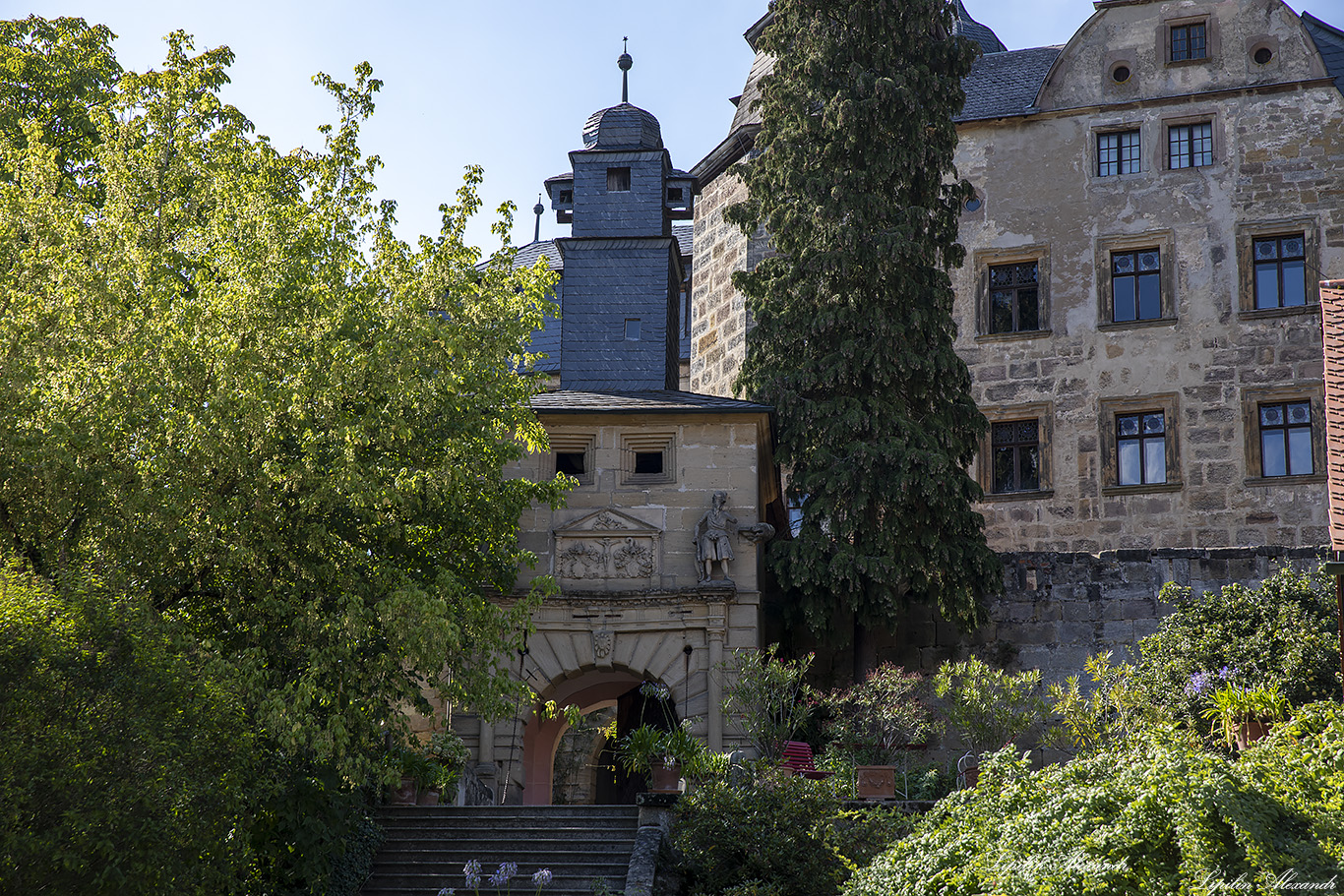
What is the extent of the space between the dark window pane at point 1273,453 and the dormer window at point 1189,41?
691 centimetres

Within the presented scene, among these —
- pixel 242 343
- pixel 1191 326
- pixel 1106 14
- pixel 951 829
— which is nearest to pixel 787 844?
pixel 951 829

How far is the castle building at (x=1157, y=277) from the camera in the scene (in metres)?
24.3

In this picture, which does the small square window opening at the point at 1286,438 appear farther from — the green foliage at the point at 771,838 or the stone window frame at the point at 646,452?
the green foliage at the point at 771,838

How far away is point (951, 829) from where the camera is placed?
888cm

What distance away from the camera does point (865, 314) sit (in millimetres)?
20000

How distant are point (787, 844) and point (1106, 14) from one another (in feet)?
63.1

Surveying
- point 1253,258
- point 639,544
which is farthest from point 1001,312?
point 639,544

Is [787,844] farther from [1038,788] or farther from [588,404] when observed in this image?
[588,404]

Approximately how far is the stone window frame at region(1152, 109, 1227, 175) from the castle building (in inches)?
1.5

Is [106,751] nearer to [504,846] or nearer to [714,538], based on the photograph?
[504,846]

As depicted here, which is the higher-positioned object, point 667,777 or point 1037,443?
point 1037,443

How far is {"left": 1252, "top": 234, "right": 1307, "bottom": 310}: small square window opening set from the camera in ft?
81.3

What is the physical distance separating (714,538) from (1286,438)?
11.2 meters

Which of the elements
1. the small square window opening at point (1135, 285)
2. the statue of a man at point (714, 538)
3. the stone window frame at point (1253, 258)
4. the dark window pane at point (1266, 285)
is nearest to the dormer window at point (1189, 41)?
the stone window frame at point (1253, 258)
